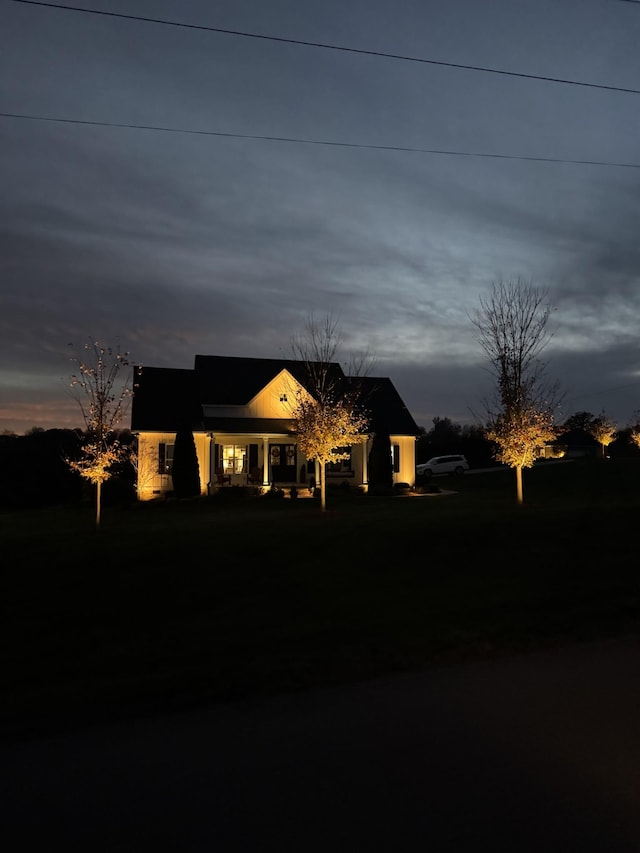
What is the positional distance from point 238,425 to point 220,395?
2730 mm

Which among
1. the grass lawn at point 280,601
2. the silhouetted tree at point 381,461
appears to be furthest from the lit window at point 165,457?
the grass lawn at point 280,601

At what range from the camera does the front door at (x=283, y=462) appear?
116 ft

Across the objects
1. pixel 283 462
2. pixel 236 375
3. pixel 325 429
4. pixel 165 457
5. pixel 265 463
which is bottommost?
pixel 265 463

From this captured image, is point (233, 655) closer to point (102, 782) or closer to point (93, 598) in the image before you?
point (102, 782)

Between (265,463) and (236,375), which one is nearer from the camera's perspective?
(265,463)

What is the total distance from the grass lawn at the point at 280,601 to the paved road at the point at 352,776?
35.5 inches

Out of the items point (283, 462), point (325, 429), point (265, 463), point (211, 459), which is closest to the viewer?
point (325, 429)

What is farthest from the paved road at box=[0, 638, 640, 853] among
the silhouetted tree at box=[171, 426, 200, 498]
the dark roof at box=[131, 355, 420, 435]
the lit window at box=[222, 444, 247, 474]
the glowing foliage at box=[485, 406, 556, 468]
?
the lit window at box=[222, 444, 247, 474]

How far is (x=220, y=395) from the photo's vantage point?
114ft

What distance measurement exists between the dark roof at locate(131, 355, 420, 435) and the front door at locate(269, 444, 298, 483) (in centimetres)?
247

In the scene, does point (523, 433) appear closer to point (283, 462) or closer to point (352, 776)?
point (283, 462)

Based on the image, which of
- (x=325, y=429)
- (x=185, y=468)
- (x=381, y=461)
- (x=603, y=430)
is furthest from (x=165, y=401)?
(x=603, y=430)

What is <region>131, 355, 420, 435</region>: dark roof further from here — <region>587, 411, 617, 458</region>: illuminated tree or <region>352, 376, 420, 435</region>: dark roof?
<region>587, 411, 617, 458</region>: illuminated tree

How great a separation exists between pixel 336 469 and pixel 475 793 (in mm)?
31785
